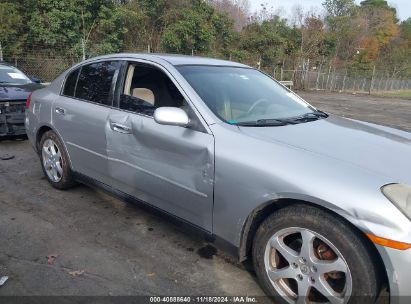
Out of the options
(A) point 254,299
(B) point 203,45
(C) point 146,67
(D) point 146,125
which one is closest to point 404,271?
(A) point 254,299

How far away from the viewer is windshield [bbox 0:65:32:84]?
24.2ft

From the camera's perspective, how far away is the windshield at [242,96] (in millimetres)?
3016

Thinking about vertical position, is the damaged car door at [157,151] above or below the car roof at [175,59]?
below

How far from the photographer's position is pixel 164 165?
3021 mm

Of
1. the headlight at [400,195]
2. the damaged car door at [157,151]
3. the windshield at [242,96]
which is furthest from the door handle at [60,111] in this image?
the headlight at [400,195]

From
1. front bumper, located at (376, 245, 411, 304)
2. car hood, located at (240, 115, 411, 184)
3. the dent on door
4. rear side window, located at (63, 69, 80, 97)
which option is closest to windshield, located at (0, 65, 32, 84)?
rear side window, located at (63, 69, 80, 97)

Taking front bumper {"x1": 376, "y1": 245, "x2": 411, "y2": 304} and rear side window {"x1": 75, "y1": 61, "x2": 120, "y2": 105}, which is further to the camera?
rear side window {"x1": 75, "y1": 61, "x2": 120, "y2": 105}

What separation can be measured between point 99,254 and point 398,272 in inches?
86.2

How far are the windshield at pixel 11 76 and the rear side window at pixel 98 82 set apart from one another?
393 cm

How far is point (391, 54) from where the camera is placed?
5584cm

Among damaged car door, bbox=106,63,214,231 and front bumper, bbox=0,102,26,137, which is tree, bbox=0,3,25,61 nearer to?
front bumper, bbox=0,102,26,137

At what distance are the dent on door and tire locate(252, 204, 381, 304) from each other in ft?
1.71

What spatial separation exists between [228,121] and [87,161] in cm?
173

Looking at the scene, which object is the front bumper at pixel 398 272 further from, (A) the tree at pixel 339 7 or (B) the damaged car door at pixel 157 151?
(A) the tree at pixel 339 7
